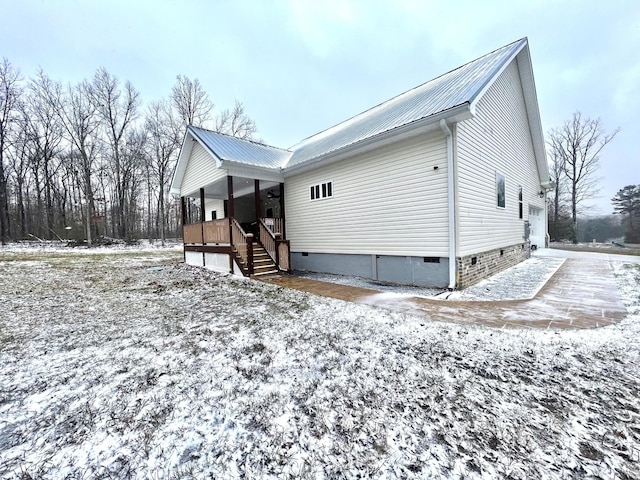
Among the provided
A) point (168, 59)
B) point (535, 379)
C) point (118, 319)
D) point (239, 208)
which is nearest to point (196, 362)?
point (118, 319)

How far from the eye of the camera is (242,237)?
8648mm

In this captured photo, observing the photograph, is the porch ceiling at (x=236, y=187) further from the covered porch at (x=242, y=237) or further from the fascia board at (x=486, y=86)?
the fascia board at (x=486, y=86)

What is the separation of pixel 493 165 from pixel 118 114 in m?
31.5

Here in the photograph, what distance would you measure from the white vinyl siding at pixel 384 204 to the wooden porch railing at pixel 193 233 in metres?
4.55

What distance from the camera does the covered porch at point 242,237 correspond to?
28.6 ft

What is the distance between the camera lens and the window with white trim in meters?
8.79

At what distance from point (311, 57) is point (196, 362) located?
23391mm

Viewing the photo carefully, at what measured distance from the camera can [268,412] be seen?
210 cm

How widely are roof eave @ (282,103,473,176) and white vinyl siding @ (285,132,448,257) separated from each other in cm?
27

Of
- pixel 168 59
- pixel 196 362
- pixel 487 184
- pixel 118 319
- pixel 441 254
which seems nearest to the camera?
pixel 196 362

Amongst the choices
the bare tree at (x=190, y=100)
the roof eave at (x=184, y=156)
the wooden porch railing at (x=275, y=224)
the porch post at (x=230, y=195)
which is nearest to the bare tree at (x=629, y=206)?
the wooden porch railing at (x=275, y=224)

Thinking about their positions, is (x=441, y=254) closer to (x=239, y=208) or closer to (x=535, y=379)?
(x=535, y=379)

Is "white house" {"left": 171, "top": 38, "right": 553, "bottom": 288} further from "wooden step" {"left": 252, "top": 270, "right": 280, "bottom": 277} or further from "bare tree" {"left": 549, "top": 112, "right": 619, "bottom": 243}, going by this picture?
"bare tree" {"left": 549, "top": 112, "right": 619, "bottom": 243}

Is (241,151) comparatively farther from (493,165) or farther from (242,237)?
(493,165)
